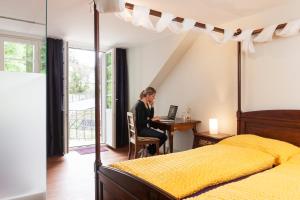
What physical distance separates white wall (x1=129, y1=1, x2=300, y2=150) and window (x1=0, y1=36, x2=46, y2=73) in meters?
2.54

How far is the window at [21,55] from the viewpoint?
1.36 meters

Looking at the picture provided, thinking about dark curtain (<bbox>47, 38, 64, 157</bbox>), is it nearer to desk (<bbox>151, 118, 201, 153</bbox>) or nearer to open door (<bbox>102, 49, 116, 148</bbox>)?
open door (<bbox>102, 49, 116, 148</bbox>)

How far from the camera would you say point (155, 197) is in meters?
1.48

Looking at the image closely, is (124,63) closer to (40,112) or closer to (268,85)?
(268,85)

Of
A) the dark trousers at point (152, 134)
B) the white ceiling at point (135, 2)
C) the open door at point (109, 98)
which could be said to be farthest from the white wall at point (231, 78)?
the open door at point (109, 98)

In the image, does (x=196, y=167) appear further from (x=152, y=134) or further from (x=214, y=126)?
(x=152, y=134)

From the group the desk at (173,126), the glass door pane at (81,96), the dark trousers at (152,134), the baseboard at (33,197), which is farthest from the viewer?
the glass door pane at (81,96)

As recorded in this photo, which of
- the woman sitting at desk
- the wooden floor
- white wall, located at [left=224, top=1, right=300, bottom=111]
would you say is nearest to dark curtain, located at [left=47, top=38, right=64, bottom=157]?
the wooden floor

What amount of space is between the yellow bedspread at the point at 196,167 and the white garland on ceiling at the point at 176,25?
120cm

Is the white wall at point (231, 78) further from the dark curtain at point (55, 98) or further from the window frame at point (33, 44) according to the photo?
the window frame at point (33, 44)

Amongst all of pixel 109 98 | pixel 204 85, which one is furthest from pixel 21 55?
pixel 109 98

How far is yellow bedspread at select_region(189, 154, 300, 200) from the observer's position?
54.8 inches

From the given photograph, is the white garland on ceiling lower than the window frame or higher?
higher

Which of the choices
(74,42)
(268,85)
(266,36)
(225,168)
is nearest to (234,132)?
(268,85)
